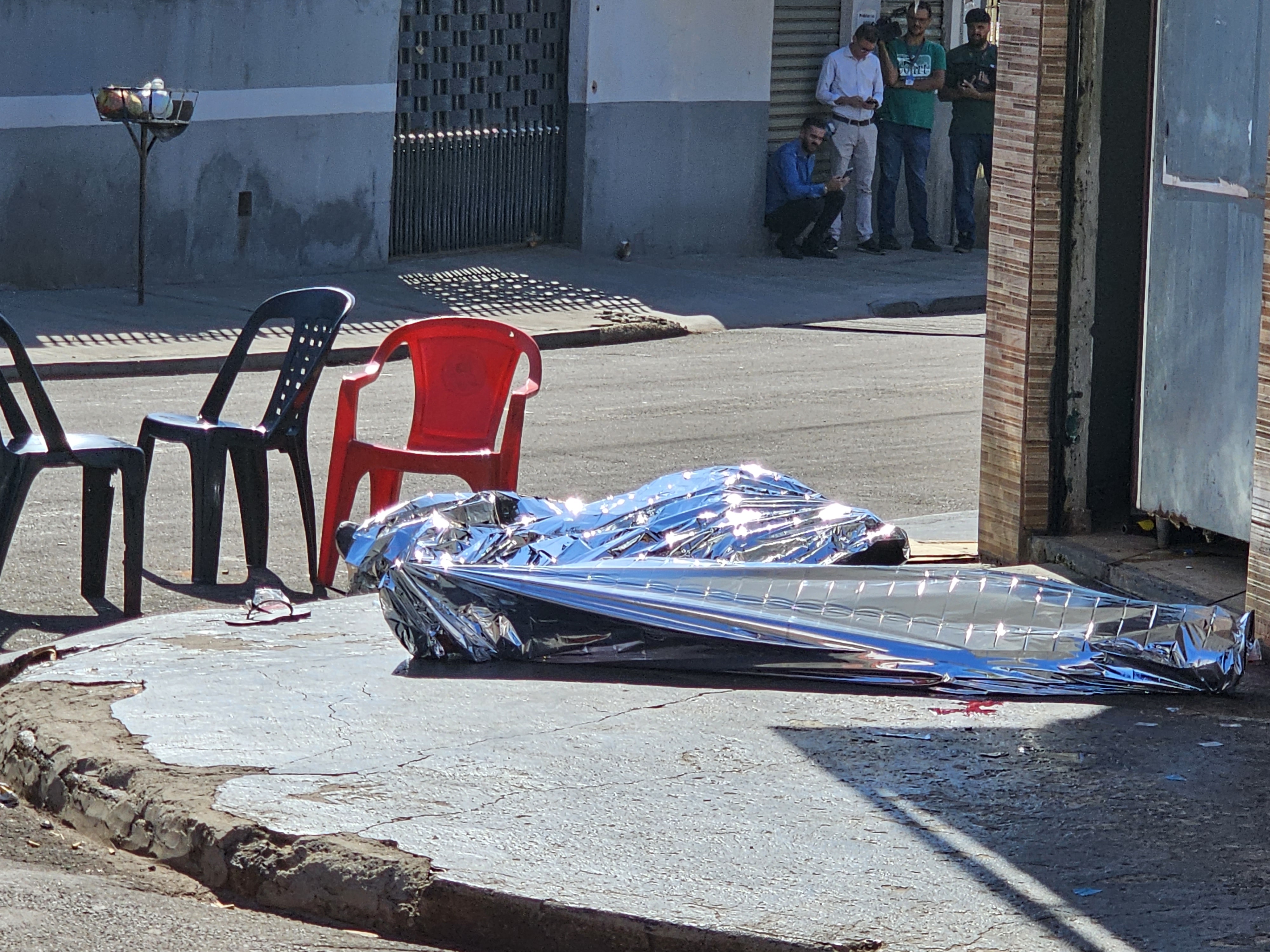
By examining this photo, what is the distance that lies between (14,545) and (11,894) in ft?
12.5

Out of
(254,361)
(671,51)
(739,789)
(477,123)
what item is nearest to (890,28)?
(671,51)

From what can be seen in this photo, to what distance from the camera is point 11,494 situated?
7.11 meters

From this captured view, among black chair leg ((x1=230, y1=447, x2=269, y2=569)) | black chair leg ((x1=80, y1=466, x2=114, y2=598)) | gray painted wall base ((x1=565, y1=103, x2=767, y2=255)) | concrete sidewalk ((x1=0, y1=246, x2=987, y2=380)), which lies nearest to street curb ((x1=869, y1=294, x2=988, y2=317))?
concrete sidewalk ((x1=0, y1=246, x2=987, y2=380))

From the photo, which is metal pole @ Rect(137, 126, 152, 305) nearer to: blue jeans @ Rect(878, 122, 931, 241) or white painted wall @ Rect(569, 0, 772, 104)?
white painted wall @ Rect(569, 0, 772, 104)

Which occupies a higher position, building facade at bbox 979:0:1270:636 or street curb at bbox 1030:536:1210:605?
building facade at bbox 979:0:1270:636

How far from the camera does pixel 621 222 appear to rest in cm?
1923

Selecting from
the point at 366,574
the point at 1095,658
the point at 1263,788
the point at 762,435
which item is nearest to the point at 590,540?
the point at 366,574

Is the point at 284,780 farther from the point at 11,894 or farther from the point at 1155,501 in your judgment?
the point at 1155,501

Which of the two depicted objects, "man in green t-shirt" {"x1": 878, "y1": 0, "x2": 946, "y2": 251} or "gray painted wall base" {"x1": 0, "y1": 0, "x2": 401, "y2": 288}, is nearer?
"gray painted wall base" {"x1": 0, "y1": 0, "x2": 401, "y2": 288}

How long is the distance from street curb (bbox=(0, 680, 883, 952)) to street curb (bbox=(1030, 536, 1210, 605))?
8.69 ft

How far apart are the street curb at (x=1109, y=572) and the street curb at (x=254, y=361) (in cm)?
598

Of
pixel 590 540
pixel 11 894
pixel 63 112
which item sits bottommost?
pixel 11 894

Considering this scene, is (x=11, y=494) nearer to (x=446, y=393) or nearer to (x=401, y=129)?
(x=446, y=393)

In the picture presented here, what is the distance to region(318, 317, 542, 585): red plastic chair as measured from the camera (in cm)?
792
